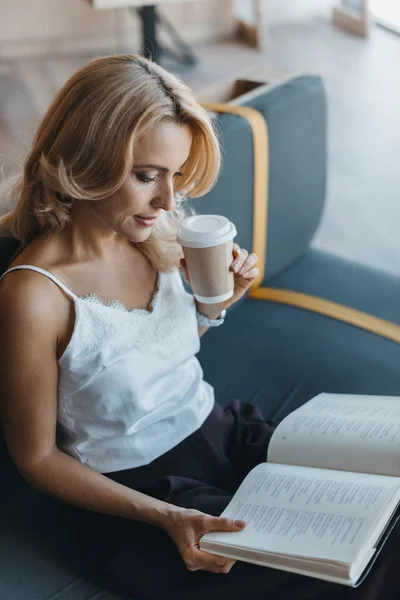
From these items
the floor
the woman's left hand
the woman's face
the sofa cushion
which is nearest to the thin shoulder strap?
the woman's face

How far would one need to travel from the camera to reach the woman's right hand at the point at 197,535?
114 centimetres

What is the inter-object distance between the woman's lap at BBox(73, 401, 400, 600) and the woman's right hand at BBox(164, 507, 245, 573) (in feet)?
0.18

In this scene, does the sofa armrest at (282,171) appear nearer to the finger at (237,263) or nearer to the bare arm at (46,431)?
the finger at (237,263)

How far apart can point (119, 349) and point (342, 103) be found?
3.56 meters

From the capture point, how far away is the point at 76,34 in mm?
5309

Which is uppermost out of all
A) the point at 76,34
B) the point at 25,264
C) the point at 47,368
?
the point at 25,264

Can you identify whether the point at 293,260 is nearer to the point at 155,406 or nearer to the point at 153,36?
the point at 155,406

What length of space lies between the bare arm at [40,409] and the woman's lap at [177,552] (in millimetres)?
77

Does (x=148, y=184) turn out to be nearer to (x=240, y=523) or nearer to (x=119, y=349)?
(x=119, y=349)

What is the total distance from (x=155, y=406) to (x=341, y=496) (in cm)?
36

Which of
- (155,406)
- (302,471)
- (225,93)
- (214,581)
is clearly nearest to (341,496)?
(302,471)

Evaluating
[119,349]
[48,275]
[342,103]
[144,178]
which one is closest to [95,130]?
[144,178]

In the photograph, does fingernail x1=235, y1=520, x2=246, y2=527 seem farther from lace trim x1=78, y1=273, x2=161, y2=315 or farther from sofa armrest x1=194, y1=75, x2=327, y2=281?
sofa armrest x1=194, y1=75, x2=327, y2=281

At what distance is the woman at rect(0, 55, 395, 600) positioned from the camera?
3.89ft
